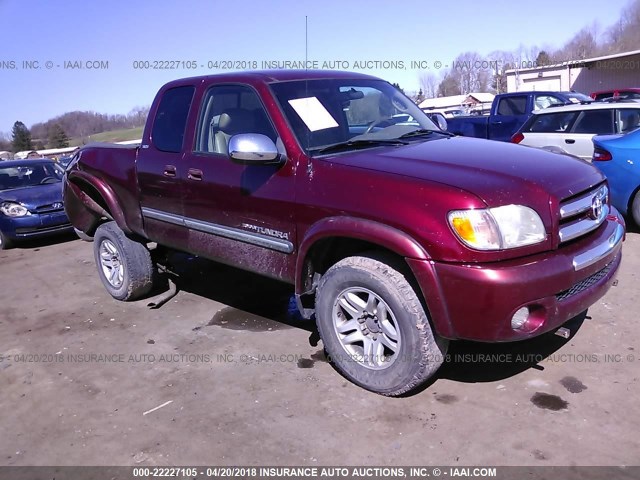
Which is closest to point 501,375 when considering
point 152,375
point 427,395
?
point 427,395

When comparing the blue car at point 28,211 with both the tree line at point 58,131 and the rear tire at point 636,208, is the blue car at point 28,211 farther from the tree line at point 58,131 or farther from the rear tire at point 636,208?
the tree line at point 58,131

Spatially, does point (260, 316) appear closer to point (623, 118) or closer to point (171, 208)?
point (171, 208)

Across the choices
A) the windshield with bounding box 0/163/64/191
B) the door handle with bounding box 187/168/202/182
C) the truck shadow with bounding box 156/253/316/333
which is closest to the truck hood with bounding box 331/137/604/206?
the door handle with bounding box 187/168/202/182

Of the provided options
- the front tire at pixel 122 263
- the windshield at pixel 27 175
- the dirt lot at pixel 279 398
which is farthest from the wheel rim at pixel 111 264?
the windshield at pixel 27 175

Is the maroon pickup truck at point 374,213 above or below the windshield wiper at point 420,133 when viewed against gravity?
below

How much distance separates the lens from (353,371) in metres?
3.62

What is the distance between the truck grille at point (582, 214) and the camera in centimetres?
320

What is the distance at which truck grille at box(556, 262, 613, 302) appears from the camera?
3.16 m

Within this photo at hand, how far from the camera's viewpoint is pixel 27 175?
404 inches

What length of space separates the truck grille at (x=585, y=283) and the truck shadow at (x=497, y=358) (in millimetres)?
709

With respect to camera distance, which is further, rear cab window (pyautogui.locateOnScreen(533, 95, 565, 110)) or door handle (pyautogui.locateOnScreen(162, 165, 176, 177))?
rear cab window (pyautogui.locateOnScreen(533, 95, 565, 110))

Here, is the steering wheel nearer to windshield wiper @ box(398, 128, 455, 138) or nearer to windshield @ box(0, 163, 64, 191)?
windshield wiper @ box(398, 128, 455, 138)

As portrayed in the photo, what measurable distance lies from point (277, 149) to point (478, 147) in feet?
4.48

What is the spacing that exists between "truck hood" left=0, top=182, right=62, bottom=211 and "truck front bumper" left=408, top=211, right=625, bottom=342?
26.4 ft
